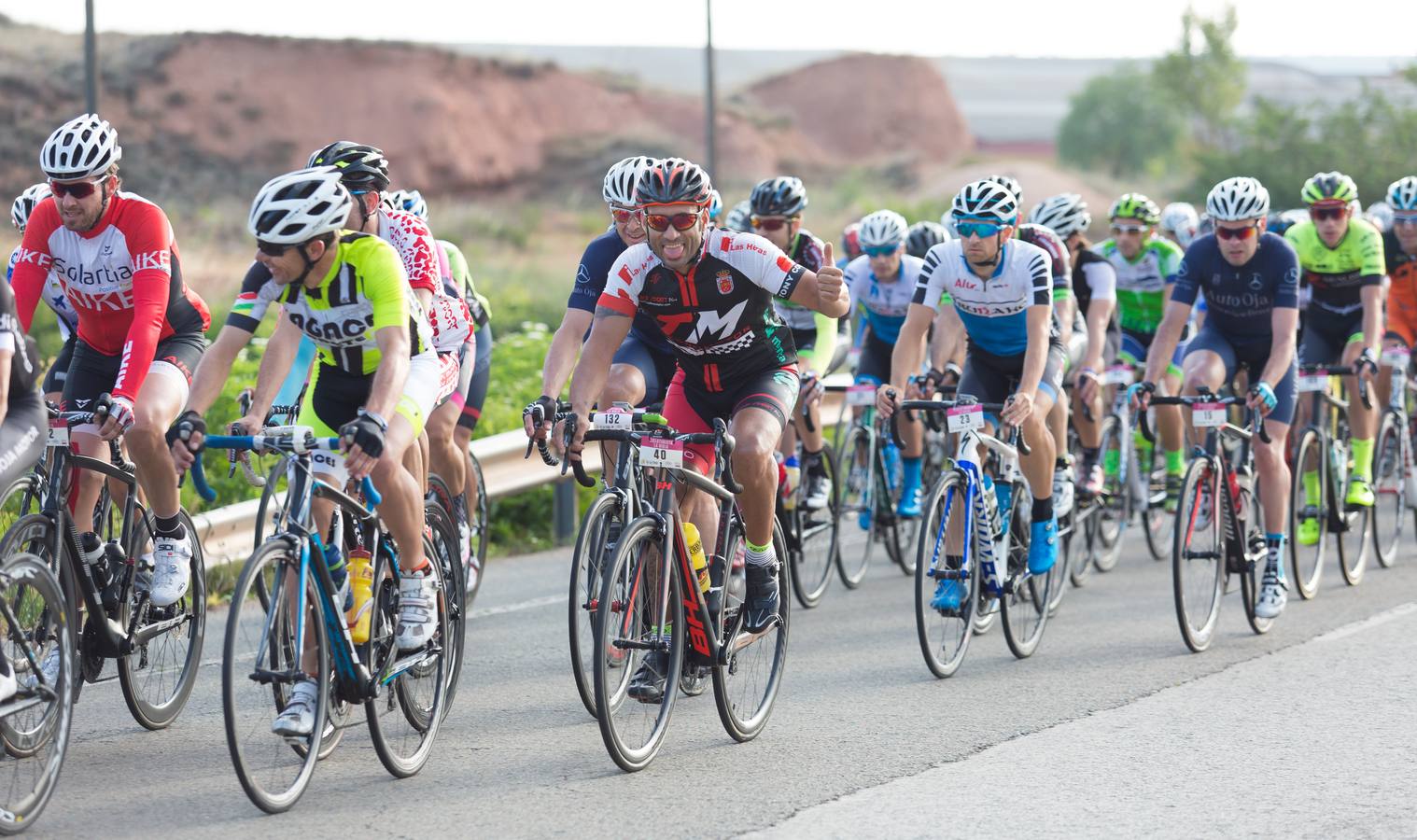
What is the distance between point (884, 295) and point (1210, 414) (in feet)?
9.75

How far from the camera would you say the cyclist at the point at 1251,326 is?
9.16 metres

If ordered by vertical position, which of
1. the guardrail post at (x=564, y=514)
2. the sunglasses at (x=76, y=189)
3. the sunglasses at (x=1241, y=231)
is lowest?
the guardrail post at (x=564, y=514)

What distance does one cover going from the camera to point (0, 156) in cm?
4941

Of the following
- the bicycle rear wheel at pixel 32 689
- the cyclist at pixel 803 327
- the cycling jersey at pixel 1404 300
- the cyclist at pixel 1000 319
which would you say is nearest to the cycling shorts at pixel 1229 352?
the cyclist at pixel 1000 319

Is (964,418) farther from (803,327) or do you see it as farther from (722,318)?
(803,327)

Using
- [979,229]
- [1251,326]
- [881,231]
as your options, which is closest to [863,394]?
[881,231]

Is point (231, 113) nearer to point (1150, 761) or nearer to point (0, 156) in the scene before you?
point (0, 156)

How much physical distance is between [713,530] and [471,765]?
1.27 meters

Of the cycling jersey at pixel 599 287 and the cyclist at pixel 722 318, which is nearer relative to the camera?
the cyclist at pixel 722 318

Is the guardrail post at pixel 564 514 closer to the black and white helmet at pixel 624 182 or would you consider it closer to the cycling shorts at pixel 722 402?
the black and white helmet at pixel 624 182

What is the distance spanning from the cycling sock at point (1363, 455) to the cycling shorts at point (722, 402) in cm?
561

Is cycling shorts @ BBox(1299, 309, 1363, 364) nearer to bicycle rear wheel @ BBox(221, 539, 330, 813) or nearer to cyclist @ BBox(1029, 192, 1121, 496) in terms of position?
cyclist @ BBox(1029, 192, 1121, 496)

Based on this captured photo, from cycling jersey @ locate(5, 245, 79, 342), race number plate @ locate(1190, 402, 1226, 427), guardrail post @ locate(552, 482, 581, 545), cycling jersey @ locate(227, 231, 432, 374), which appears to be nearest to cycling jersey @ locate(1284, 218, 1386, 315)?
race number plate @ locate(1190, 402, 1226, 427)

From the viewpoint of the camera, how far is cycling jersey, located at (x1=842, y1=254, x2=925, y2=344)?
1127 cm
